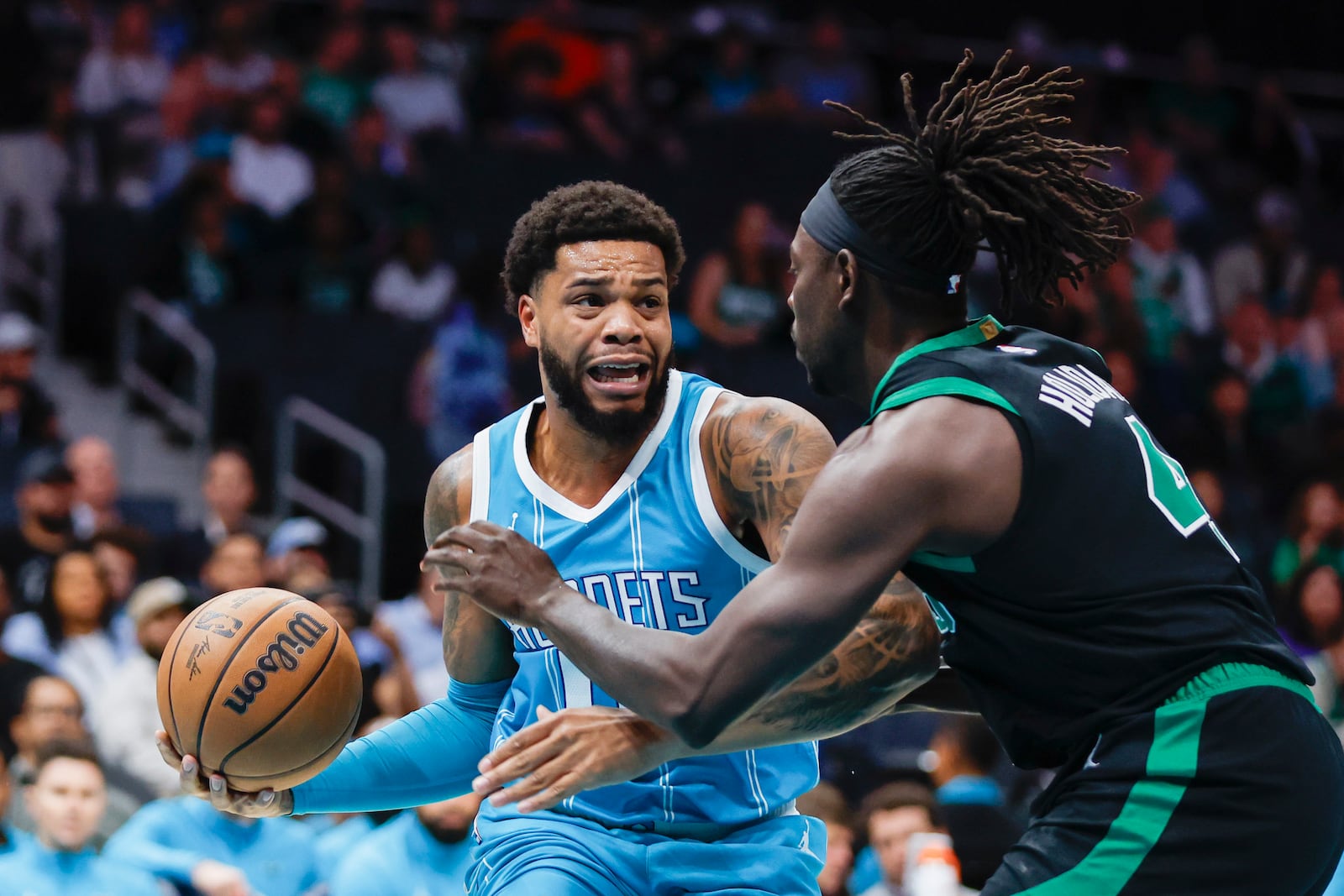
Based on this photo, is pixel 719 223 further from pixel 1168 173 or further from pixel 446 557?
pixel 446 557

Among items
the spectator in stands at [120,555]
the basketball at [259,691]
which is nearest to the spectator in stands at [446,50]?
the spectator in stands at [120,555]

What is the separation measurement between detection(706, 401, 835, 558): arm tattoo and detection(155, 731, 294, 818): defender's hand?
1.26 meters

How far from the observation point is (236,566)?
305 inches

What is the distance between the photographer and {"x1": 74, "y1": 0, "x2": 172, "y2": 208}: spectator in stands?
422 inches

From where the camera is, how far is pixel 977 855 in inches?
241

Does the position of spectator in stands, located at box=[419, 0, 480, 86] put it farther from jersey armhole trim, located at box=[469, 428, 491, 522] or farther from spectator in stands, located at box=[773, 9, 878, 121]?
jersey armhole trim, located at box=[469, 428, 491, 522]

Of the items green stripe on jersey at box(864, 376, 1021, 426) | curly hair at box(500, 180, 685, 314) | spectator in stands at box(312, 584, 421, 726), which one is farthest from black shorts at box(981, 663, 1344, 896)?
spectator in stands at box(312, 584, 421, 726)

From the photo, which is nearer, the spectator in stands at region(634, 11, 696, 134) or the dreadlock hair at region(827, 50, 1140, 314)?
the dreadlock hair at region(827, 50, 1140, 314)

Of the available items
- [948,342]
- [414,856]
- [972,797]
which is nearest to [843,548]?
[948,342]

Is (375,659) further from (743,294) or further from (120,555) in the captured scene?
(743,294)

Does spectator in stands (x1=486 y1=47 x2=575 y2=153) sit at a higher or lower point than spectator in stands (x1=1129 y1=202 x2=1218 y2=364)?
higher

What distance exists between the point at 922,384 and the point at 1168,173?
10.4 m

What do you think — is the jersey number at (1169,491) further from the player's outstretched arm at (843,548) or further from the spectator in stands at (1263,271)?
the spectator in stands at (1263,271)

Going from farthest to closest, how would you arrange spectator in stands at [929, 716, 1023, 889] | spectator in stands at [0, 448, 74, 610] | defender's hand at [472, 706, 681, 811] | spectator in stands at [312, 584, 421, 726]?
spectator in stands at [0, 448, 74, 610]
spectator in stands at [312, 584, 421, 726]
spectator in stands at [929, 716, 1023, 889]
defender's hand at [472, 706, 681, 811]
